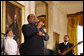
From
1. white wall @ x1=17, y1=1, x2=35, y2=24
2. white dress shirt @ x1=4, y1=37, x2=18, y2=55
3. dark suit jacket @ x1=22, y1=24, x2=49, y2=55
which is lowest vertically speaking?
white dress shirt @ x1=4, y1=37, x2=18, y2=55

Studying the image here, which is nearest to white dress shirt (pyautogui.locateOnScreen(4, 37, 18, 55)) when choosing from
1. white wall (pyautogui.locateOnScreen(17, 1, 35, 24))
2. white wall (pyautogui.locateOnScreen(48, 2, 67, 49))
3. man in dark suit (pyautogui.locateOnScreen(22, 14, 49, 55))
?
man in dark suit (pyautogui.locateOnScreen(22, 14, 49, 55))

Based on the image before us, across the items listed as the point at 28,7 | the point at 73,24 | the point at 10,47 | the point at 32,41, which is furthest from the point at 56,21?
the point at 32,41

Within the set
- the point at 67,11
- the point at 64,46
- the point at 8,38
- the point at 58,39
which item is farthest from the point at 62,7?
the point at 8,38

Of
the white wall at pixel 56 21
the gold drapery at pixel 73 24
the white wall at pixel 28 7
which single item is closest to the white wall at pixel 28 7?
the white wall at pixel 28 7

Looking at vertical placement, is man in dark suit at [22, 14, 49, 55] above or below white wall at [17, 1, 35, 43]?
below

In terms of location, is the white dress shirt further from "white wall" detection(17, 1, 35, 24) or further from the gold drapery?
the gold drapery

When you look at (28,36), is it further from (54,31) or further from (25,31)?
(54,31)

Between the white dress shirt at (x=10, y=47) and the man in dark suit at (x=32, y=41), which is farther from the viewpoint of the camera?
the white dress shirt at (x=10, y=47)

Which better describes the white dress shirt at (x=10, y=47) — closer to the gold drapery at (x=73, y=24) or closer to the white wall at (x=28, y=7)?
the white wall at (x=28, y=7)

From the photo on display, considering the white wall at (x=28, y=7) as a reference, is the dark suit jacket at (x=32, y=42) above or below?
below

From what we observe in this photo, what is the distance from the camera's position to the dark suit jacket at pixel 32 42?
5887 millimetres

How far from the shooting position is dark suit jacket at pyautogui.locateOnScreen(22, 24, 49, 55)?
589 cm

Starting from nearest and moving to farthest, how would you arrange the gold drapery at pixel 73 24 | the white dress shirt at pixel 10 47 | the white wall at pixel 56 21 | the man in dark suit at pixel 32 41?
the man in dark suit at pixel 32 41 < the white dress shirt at pixel 10 47 < the white wall at pixel 56 21 < the gold drapery at pixel 73 24

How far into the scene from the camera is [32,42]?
19.5 feet
